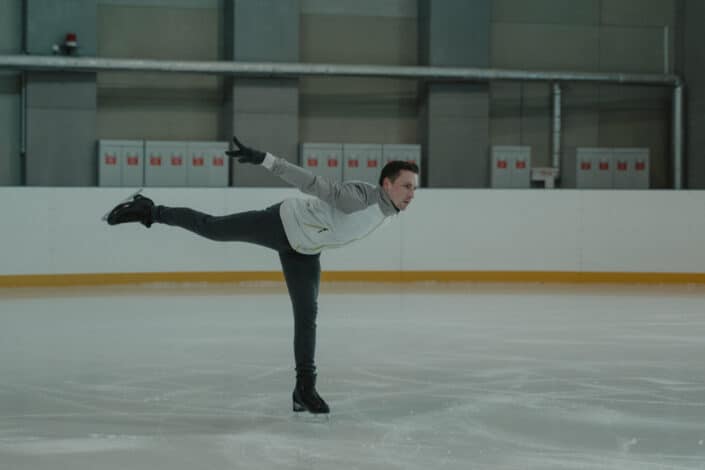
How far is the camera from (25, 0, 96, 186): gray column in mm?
18578

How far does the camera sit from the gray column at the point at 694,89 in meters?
20.1

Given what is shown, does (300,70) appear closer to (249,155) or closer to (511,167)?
(511,167)

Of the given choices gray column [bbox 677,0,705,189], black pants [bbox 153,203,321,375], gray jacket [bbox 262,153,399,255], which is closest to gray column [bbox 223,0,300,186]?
gray column [bbox 677,0,705,189]

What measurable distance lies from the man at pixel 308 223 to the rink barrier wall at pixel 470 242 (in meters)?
9.09

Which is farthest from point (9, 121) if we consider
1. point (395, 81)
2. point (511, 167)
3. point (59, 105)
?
point (511, 167)

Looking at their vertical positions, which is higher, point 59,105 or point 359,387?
point 59,105

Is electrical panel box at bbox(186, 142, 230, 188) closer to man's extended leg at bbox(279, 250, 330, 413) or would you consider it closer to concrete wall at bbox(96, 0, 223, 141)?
concrete wall at bbox(96, 0, 223, 141)

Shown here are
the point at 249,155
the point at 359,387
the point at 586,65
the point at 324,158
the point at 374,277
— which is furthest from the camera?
the point at 586,65

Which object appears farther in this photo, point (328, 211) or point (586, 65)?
point (586, 65)

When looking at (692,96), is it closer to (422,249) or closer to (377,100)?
(377,100)

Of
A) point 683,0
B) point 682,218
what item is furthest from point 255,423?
point 683,0

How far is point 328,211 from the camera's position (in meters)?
5.76

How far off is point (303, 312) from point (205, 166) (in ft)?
44.3

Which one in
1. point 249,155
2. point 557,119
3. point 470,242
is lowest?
point 470,242
